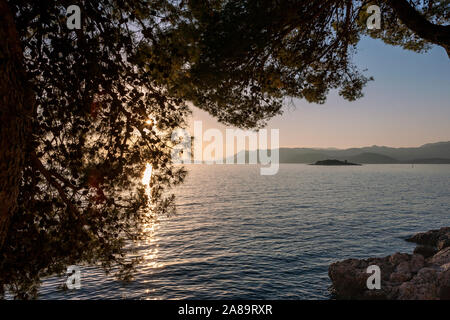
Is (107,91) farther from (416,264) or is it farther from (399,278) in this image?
(416,264)

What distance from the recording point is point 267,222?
3450cm

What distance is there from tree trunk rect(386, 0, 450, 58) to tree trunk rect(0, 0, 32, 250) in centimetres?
777

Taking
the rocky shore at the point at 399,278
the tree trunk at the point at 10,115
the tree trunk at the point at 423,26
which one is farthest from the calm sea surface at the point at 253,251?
the tree trunk at the point at 423,26

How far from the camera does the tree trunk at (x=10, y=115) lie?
321cm

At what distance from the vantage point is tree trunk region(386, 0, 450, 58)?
5.93 m

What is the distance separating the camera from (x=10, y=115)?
10.7ft

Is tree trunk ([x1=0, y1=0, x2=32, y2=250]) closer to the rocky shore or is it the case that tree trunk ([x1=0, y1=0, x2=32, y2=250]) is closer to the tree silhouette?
the tree silhouette

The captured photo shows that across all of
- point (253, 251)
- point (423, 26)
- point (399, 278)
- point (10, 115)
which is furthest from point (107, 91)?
point (253, 251)

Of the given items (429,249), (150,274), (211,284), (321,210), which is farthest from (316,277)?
(321,210)

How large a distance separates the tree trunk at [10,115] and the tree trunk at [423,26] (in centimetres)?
777

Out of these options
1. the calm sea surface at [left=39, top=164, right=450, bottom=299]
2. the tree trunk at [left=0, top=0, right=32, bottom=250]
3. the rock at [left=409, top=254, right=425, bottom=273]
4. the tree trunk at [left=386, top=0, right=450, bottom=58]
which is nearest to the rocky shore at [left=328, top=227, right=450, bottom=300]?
Answer: the rock at [left=409, top=254, right=425, bottom=273]

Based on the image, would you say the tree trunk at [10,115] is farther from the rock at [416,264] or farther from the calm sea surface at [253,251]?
the rock at [416,264]

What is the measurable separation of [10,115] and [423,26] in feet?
26.7
